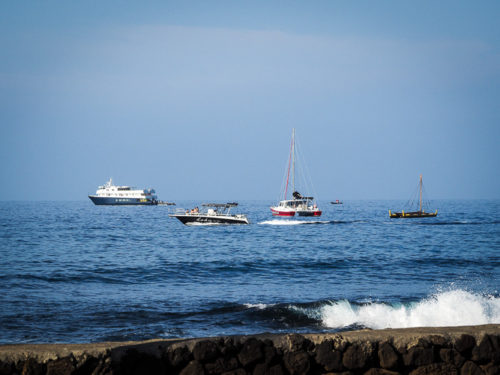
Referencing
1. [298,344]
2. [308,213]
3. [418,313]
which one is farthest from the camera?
[308,213]

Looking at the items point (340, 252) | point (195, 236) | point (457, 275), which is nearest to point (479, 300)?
point (457, 275)

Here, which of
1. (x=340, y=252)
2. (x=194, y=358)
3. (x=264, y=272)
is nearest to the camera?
(x=194, y=358)

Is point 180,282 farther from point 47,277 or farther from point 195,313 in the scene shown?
point 195,313

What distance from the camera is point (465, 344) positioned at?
6605 mm

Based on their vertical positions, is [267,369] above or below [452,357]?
below

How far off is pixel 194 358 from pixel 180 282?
16078 millimetres

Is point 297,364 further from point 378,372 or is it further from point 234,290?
point 234,290

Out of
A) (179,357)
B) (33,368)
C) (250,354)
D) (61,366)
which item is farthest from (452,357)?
(33,368)

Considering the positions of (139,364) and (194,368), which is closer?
(139,364)

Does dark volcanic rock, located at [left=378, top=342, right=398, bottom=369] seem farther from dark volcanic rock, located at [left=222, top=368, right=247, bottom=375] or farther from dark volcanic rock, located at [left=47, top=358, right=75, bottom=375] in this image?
dark volcanic rock, located at [left=47, top=358, right=75, bottom=375]

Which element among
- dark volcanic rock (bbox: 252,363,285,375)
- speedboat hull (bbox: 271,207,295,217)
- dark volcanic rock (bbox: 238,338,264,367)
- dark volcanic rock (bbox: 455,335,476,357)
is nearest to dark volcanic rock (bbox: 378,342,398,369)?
dark volcanic rock (bbox: 455,335,476,357)

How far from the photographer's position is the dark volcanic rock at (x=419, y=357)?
6.53m

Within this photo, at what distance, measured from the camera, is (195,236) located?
2015 inches

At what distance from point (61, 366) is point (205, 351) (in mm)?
1616
